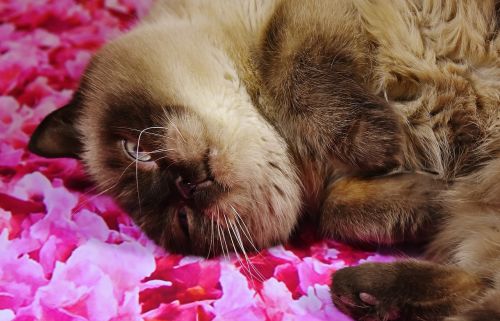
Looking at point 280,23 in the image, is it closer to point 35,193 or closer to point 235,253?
point 235,253

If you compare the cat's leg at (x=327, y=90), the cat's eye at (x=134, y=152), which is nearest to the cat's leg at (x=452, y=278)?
the cat's leg at (x=327, y=90)

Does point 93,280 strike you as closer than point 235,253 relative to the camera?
Yes

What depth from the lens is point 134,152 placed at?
1.67 m

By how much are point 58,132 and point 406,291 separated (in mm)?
1186

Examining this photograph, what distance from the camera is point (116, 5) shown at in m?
2.81

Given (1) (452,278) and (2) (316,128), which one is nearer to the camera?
(1) (452,278)

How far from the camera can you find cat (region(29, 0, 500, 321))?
1.51 m

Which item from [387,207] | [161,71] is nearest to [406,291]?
[387,207]

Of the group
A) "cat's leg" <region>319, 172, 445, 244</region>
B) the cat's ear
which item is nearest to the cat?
"cat's leg" <region>319, 172, 445, 244</region>

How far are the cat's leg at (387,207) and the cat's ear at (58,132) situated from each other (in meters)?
0.86

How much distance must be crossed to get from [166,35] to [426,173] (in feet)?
2.79

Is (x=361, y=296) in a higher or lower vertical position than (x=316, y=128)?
lower

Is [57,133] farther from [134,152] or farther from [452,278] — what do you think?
[452,278]

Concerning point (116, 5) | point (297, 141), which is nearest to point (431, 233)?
point (297, 141)
